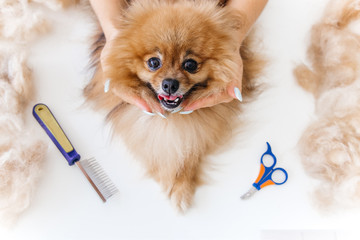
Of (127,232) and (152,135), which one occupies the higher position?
(152,135)

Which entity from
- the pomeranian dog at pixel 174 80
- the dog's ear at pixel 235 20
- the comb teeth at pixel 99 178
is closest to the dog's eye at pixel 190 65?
the pomeranian dog at pixel 174 80

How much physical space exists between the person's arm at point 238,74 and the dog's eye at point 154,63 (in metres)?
0.22

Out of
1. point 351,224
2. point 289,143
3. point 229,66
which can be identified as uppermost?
point 229,66

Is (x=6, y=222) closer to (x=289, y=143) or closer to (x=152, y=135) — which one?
(x=152, y=135)

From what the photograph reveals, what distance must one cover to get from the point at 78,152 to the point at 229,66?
852mm

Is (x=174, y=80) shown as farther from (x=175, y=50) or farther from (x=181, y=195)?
(x=181, y=195)

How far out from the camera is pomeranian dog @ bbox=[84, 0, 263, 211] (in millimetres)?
1064

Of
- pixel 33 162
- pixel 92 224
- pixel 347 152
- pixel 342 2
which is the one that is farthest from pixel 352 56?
pixel 33 162

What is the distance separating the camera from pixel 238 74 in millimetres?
1173

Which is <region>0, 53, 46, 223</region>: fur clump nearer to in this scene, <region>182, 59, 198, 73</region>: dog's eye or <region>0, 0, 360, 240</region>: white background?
<region>0, 0, 360, 240</region>: white background

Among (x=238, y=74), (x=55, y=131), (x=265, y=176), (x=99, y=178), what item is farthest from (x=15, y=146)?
(x=265, y=176)

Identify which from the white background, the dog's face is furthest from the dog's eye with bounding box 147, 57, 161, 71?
the white background

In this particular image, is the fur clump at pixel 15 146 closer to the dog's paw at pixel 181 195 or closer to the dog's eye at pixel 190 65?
the dog's paw at pixel 181 195

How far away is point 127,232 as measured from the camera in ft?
4.51
